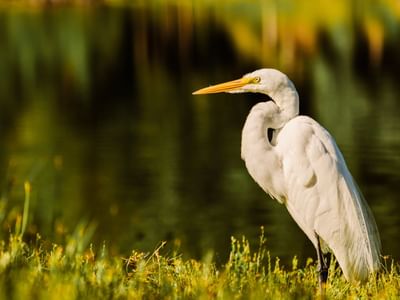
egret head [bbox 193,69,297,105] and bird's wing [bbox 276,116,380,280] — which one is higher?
egret head [bbox 193,69,297,105]

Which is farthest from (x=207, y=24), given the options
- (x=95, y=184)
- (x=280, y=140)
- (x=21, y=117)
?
(x=280, y=140)

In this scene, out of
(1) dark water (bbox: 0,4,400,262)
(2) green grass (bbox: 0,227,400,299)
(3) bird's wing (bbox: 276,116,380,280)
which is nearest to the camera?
(2) green grass (bbox: 0,227,400,299)

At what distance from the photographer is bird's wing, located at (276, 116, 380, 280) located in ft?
17.4

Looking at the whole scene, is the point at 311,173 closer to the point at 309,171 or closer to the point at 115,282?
the point at 309,171

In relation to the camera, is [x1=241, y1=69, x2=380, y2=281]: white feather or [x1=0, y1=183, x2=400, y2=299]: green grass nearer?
[x1=0, y1=183, x2=400, y2=299]: green grass

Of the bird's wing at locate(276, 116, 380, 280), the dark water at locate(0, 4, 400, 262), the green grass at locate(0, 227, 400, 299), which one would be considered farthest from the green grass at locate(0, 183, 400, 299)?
the bird's wing at locate(276, 116, 380, 280)

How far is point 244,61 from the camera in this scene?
124ft

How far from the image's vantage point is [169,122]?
24906 millimetres

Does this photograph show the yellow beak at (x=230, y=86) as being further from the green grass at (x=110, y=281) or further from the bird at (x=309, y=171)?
the green grass at (x=110, y=281)

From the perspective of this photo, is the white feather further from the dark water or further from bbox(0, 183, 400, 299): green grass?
the dark water

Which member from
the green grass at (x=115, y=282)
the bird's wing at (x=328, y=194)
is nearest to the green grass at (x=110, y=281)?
the green grass at (x=115, y=282)

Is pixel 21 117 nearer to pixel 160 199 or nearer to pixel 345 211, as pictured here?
pixel 160 199

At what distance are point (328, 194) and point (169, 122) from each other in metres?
19.6

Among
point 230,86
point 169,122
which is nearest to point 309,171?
point 230,86
